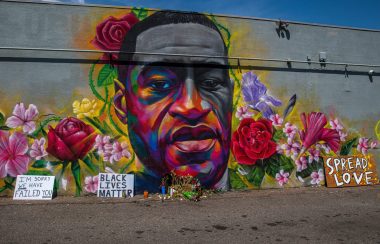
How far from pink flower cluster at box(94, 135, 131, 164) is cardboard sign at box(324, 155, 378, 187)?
18.3ft

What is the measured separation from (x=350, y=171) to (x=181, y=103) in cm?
527

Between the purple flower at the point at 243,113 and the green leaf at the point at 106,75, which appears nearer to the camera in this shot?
the green leaf at the point at 106,75

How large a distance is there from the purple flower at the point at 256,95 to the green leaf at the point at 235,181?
1.76 metres

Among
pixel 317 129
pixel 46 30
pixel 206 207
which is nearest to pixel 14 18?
pixel 46 30

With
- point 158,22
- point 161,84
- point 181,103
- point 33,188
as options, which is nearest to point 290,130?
point 181,103

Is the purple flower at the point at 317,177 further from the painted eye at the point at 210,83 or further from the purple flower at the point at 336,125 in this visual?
the painted eye at the point at 210,83

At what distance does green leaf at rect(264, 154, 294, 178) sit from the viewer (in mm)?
9797

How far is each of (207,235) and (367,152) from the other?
705cm

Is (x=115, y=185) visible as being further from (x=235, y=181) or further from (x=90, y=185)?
(x=235, y=181)

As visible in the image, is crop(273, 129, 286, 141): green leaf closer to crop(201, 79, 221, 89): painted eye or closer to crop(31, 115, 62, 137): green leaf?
crop(201, 79, 221, 89): painted eye

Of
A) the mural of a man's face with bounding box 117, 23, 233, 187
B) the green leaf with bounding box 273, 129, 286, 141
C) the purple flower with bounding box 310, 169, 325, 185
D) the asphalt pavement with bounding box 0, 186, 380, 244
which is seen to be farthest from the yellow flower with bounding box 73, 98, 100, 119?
the purple flower with bounding box 310, 169, 325, 185

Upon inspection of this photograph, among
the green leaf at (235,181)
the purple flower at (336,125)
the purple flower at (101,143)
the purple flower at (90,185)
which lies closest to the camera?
the purple flower at (90,185)

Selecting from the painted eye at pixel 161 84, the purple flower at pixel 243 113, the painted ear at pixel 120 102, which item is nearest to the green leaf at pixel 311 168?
the purple flower at pixel 243 113

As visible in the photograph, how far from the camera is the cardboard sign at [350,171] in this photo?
403 inches
